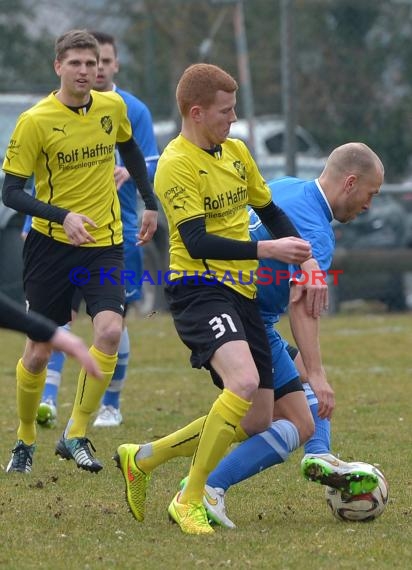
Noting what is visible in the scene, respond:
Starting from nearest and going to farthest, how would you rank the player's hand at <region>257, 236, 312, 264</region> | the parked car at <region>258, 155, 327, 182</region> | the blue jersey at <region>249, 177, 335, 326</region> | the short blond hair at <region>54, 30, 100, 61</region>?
the player's hand at <region>257, 236, 312, 264</region>
the blue jersey at <region>249, 177, 335, 326</region>
the short blond hair at <region>54, 30, 100, 61</region>
the parked car at <region>258, 155, 327, 182</region>

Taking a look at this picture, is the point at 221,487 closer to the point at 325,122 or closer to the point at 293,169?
the point at 293,169

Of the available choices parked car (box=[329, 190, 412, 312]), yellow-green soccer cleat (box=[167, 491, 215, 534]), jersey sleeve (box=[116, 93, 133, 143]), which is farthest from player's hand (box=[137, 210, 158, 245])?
parked car (box=[329, 190, 412, 312])

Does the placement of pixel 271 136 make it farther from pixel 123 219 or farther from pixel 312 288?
pixel 312 288

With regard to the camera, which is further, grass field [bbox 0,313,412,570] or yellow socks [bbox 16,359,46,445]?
yellow socks [bbox 16,359,46,445]

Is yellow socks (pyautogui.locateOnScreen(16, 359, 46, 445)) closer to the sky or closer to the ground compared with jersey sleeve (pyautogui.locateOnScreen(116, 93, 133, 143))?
closer to the ground

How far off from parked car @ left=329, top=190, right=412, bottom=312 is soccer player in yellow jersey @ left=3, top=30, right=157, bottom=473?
27.1 ft

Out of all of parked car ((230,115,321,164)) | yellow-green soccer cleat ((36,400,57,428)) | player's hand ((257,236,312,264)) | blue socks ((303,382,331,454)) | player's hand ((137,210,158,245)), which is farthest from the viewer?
parked car ((230,115,321,164))

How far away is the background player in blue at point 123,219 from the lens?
769 cm

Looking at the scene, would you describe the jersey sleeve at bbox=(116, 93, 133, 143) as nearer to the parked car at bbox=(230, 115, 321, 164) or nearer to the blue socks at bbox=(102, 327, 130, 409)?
the blue socks at bbox=(102, 327, 130, 409)

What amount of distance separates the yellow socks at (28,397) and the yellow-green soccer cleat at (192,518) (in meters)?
1.58

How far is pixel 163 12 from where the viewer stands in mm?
15578

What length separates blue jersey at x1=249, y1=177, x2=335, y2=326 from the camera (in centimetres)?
507

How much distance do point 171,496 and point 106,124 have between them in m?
1.92

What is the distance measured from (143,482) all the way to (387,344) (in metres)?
6.67
